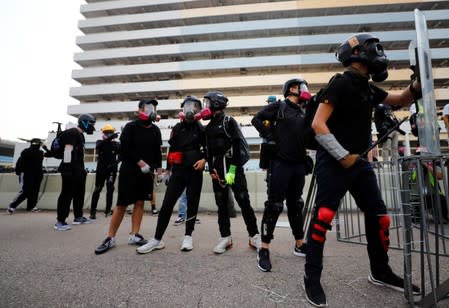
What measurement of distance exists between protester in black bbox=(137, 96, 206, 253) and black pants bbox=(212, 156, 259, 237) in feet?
0.87

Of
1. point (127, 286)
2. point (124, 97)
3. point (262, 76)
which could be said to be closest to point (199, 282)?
point (127, 286)

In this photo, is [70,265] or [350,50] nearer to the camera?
[350,50]

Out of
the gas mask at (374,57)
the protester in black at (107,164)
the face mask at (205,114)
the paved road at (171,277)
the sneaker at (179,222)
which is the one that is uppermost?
the gas mask at (374,57)

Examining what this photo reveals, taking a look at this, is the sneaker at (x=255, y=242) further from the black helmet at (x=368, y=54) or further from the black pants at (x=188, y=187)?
the black helmet at (x=368, y=54)

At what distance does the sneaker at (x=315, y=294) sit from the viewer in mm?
1626

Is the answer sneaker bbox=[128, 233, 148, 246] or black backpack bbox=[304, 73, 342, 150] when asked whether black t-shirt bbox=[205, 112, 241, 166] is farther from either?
sneaker bbox=[128, 233, 148, 246]

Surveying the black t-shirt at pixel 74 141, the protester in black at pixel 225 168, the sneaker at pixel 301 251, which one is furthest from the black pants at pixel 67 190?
the sneaker at pixel 301 251

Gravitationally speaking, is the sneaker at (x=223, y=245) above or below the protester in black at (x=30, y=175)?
below

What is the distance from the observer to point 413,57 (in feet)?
5.44

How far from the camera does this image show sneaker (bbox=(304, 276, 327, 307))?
163 cm

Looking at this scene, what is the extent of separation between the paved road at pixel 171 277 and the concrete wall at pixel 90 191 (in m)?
3.04

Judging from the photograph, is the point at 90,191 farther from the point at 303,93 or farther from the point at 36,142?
the point at 303,93

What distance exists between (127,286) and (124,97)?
3675 cm

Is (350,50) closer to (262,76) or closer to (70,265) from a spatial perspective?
(70,265)
